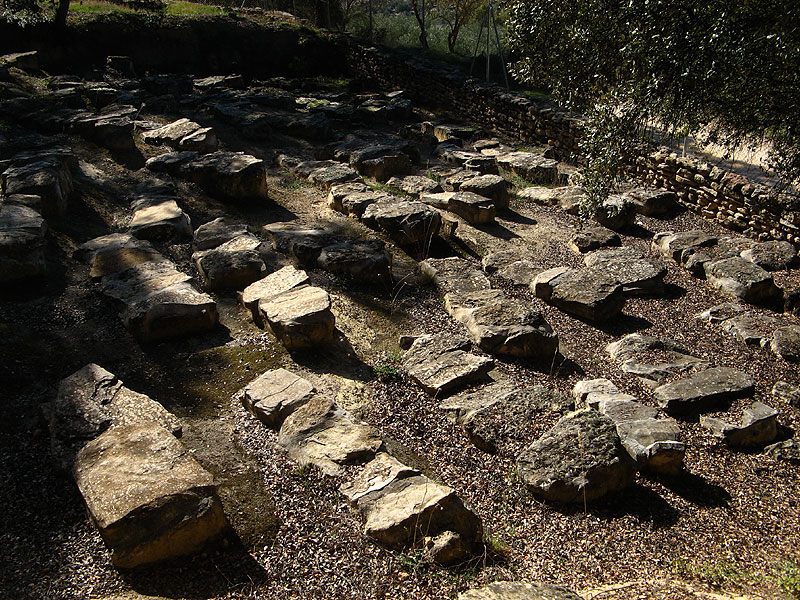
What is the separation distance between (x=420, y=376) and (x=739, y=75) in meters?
4.19

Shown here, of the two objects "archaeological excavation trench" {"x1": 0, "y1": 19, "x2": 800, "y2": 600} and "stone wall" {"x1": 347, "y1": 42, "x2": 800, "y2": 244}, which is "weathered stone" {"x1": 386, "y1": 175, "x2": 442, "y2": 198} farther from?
"stone wall" {"x1": 347, "y1": 42, "x2": 800, "y2": 244}

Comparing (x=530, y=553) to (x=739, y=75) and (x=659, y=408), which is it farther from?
(x=739, y=75)

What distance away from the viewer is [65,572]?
3.92 metres

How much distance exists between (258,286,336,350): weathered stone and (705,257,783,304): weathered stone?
19.2 ft

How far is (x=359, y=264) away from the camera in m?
8.34

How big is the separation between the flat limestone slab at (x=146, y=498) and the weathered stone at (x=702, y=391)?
14.9 feet

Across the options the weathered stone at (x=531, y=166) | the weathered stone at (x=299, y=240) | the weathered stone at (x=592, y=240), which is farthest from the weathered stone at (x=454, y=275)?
the weathered stone at (x=531, y=166)

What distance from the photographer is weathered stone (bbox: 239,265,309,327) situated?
7.18 meters

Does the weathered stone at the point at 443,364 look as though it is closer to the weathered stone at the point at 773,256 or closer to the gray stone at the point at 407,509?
the gray stone at the point at 407,509

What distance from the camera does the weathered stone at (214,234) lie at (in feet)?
27.9

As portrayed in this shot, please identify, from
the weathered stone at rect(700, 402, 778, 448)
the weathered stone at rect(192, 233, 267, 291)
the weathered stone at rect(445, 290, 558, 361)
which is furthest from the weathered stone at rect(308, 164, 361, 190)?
the weathered stone at rect(700, 402, 778, 448)

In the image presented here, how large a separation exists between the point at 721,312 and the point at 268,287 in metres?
5.92

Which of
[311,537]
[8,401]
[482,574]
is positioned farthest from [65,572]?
[482,574]

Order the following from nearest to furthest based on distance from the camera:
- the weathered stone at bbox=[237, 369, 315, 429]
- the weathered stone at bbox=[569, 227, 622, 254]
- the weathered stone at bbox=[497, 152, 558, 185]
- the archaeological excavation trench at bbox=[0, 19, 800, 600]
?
the archaeological excavation trench at bbox=[0, 19, 800, 600]
the weathered stone at bbox=[237, 369, 315, 429]
the weathered stone at bbox=[569, 227, 622, 254]
the weathered stone at bbox=[497, 152, 558, 185]
